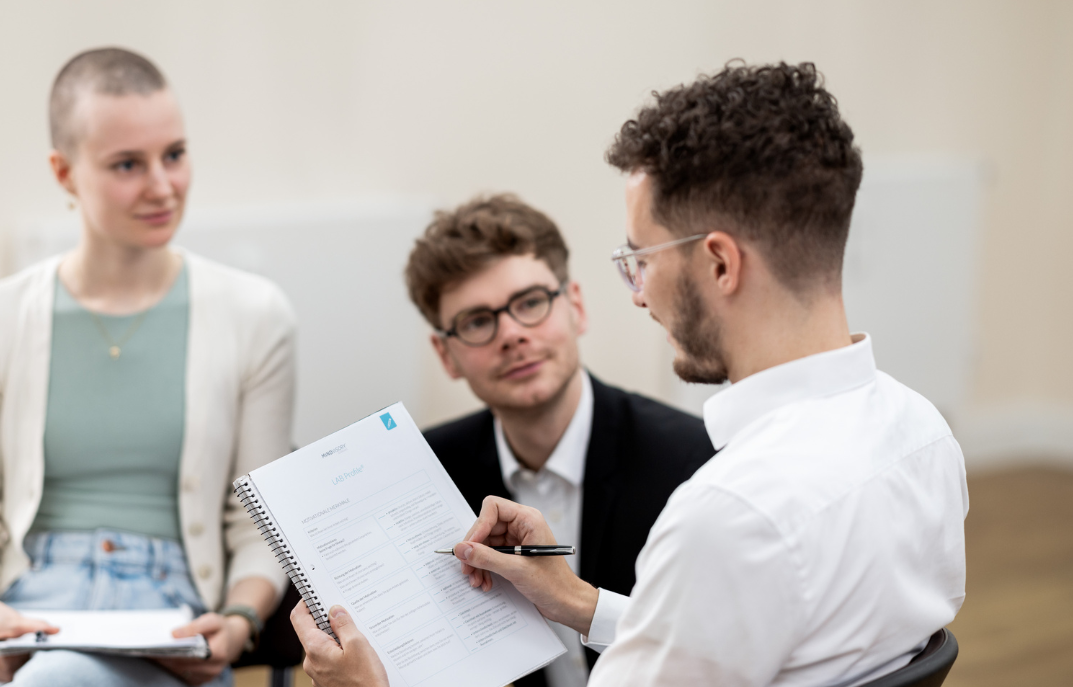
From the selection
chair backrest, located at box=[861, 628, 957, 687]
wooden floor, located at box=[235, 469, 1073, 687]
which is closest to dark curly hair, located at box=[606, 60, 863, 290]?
chair backrest, located at box=[861, 628, 957, 687]

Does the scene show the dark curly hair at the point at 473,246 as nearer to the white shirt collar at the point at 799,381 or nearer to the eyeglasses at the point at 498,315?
the eyeglasses at the point at 498,315

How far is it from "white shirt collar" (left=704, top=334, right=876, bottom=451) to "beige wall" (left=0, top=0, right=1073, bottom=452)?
2.06 m

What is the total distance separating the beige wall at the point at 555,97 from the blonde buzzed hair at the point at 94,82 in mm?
712

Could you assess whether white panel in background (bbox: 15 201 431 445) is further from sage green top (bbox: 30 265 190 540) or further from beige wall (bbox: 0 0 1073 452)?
sage green top (bbox: 30 265 190 540)

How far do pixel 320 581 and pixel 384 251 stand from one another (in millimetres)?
1790

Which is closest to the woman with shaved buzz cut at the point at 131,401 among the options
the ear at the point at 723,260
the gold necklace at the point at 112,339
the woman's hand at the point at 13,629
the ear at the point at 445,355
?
the gold necklace at the point at 112,339

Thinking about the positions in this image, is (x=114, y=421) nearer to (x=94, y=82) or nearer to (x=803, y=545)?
(x=94, y=82)

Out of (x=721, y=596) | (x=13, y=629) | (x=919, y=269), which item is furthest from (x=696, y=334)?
(x=919, y=269)

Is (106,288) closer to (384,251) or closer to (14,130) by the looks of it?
(14,130)

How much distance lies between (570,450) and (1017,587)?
2.28 meters

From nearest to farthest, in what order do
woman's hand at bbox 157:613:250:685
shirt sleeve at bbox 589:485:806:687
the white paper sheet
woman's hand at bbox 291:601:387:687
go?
shirt sleeve at bbox 589:485:806:687
woman's hand at bbox 291:601:387:687
the white paper sheet
woman's hand at bbox 157:613:250:685

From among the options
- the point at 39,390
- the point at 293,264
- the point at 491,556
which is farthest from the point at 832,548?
the point at 293,264

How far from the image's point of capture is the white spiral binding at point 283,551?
119cm

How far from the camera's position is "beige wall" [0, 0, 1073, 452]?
266 centimetres
